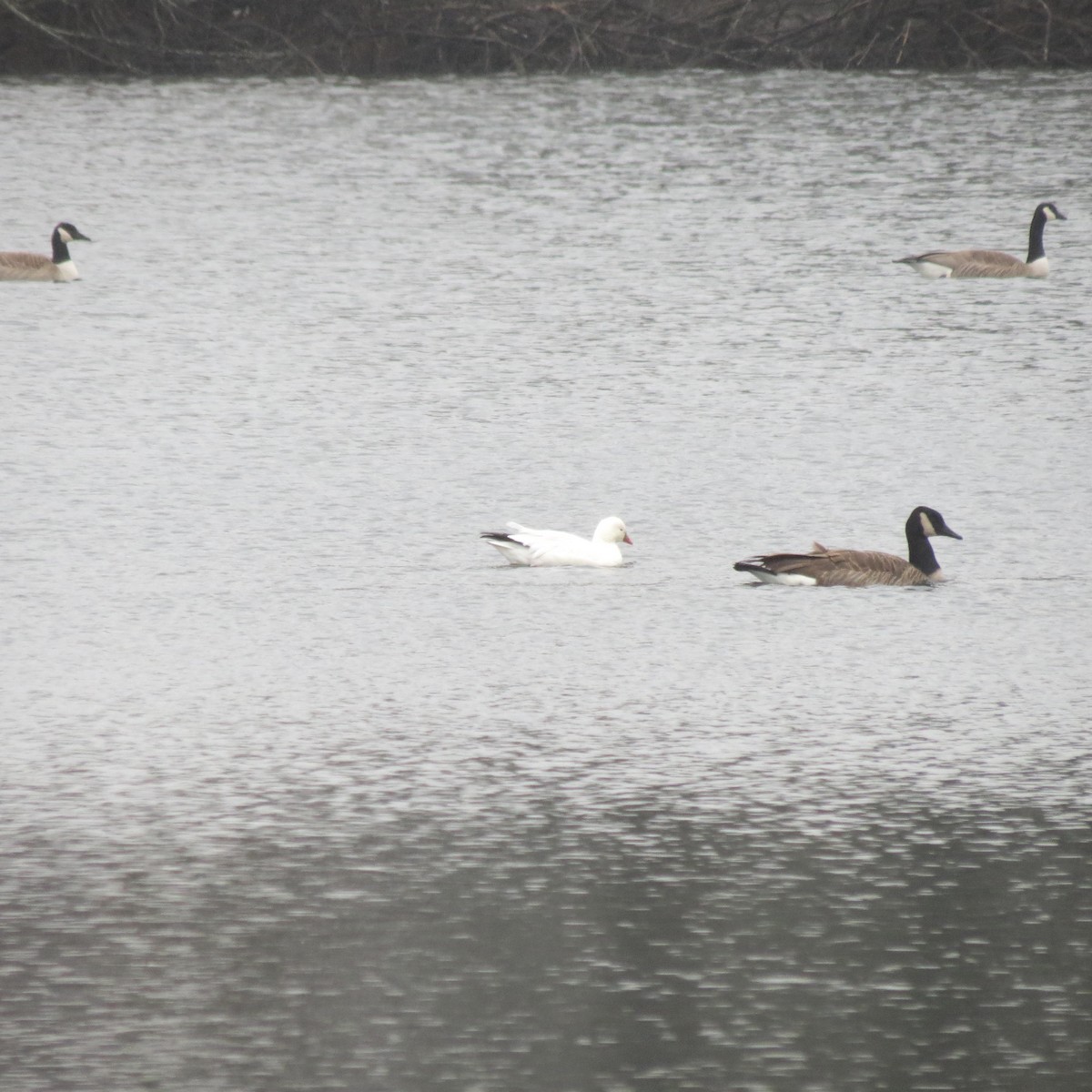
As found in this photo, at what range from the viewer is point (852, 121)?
24.1m

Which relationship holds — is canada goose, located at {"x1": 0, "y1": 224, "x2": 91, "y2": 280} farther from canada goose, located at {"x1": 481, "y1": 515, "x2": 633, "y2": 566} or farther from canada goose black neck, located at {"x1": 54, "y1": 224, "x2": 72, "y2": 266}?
canada goose, located at {"x1": 481, "y1": 515, "x2": 633, "y2": 566}

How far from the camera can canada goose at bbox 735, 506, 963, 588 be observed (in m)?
9.63

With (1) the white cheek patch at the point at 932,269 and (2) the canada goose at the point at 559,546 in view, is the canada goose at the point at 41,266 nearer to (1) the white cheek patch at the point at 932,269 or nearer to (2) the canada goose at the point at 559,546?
(1) the white cheek patch at the point at 932,269

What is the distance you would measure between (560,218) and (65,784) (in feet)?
44.6

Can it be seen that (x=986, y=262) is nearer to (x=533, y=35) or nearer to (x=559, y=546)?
(x=559, y=546)

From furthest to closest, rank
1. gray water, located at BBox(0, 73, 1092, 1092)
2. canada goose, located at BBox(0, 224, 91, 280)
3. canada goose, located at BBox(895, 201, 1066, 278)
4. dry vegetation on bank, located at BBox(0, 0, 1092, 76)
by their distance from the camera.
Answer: dry vegetation on bank, located at BBox(0, 0, 1092, 76), canada goose, located at BBox(0, 224, 91, 280), canada goose, located at BBox(895, 201, 1066, 278), gray water, located at BBox(0, 73, 1092, 1092)

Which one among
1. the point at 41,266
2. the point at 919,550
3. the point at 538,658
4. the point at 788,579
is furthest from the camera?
the point at 41,266

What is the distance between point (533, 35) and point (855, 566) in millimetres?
19610

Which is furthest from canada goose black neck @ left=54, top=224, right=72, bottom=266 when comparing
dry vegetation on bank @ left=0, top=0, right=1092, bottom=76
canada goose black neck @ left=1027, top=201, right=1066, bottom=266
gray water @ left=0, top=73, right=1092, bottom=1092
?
dry vegetation on bank @ left=0, top=0, right=1092, bottom=76

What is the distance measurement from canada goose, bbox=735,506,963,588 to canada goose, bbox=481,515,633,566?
0.64m

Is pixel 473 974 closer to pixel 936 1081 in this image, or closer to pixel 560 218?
pixel 936 1081

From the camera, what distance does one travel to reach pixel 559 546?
10.1m

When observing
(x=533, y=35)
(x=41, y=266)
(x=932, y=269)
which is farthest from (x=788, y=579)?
(x=533, y=35)

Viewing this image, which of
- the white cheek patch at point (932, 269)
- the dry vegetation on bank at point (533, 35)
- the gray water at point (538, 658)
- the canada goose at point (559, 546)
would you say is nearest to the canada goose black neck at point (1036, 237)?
the gray water at point (538, 658)
